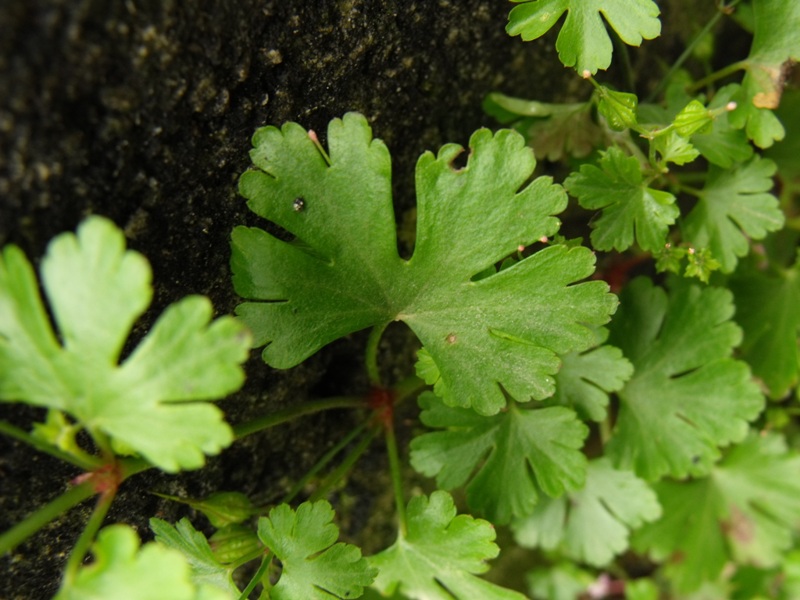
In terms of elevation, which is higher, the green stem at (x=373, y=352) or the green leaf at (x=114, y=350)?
the green leaf at (x=114, y=350)

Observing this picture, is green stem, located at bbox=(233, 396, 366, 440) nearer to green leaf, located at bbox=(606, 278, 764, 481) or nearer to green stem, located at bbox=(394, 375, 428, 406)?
green stem, located at bbox=(394, 375, 428, 406)

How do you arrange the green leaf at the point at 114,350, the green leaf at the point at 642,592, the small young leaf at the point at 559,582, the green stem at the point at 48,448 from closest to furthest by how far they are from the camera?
the green leaf at the point at 114,350 < the green stem at the point at 48,448 < the green leaf at the point at 642,592 < the small young leaf at the point at 559,582

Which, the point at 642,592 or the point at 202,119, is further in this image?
the point at 642,592

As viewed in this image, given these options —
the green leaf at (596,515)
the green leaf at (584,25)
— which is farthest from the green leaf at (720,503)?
the green leaf at (584,25)

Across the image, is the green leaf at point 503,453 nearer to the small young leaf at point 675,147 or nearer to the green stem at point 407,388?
the green stem at point 407,388

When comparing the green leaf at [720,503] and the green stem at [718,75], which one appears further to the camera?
the green leaf at [720,503]

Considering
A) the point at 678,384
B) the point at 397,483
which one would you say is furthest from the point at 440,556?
the point at 678,384

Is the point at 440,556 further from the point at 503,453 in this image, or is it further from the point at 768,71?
the point at 768,71

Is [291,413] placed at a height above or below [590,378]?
above
